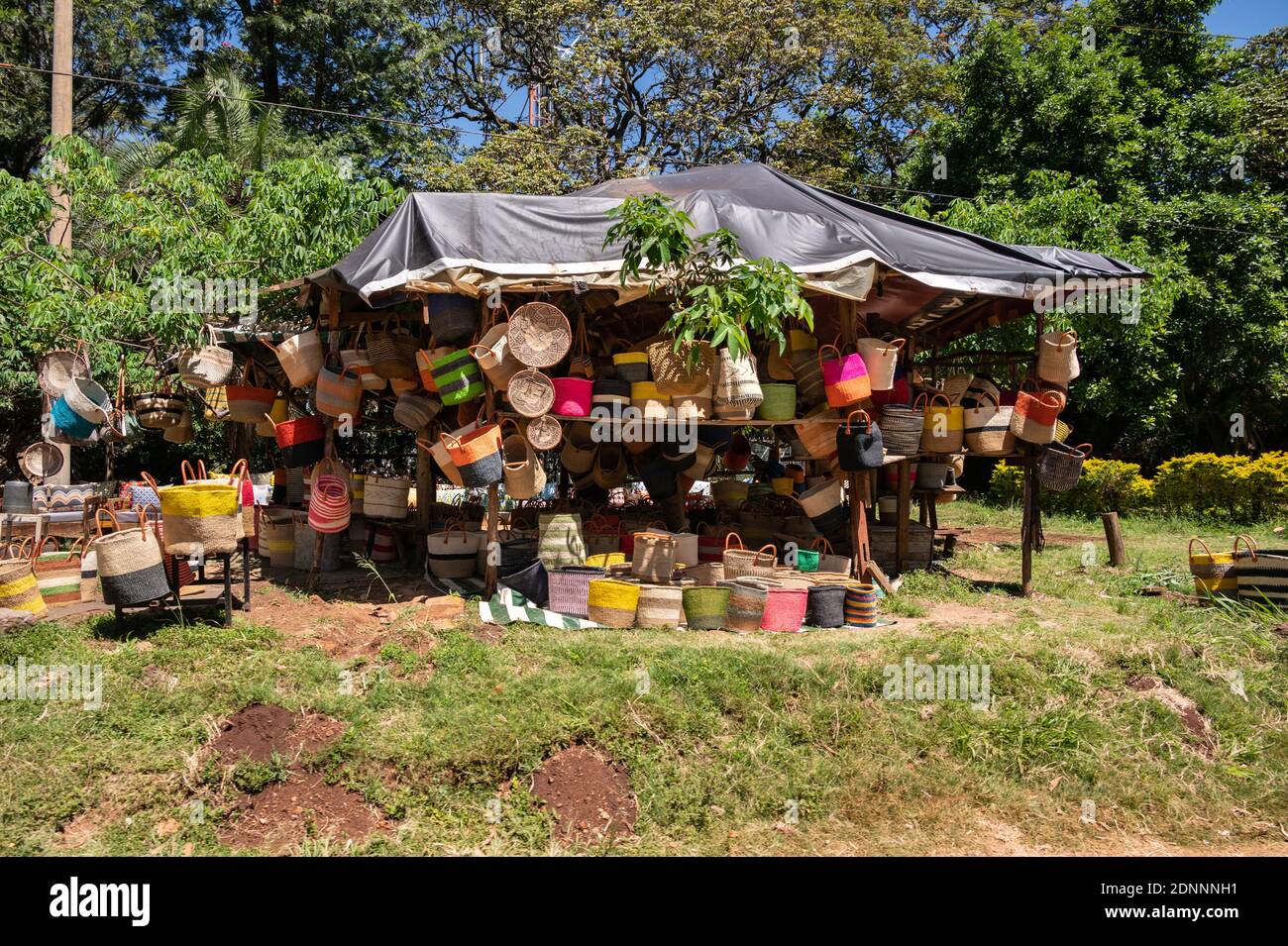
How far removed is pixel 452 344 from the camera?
802 centimetres

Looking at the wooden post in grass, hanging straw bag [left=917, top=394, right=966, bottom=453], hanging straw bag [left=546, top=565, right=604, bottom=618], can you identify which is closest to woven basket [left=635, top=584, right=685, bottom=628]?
hanging straw bag [left=546, top=565, right=604, bottom=618]

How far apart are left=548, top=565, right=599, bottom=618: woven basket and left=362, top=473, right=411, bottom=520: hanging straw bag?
A: 2.74 m

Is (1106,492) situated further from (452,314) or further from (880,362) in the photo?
(452,314)

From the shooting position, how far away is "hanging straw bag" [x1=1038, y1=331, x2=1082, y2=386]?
8008 mm

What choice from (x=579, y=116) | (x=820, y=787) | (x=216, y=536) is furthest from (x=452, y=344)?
(x=579, y=116)

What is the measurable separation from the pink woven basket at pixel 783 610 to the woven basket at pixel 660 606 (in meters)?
0.66

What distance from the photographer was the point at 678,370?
7.70 meters

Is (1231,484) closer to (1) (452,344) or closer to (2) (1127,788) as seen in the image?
(2) (1127,788)

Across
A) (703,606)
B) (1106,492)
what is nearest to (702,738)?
(703,606)

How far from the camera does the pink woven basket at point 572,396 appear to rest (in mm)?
7617

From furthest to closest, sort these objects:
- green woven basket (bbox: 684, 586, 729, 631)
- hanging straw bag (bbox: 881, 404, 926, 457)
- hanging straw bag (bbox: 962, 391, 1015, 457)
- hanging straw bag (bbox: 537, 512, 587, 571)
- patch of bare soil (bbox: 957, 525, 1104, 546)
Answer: patch of bare soil (bbox: 957, 525, 1104, 546) → hanging straw bag (bbox: 962, 391, 1015, 457) → hanging straw bag (bbox: 881, 404, 926, 457) → hanging straw bag (bbox: 537, 512, 587, 571) → green woven basket (bbox: 684, 586, 729, 631)

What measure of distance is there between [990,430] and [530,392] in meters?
4.16

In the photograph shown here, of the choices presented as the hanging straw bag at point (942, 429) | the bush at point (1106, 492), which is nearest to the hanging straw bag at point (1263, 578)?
the hanging straw bag at point (942, 429)

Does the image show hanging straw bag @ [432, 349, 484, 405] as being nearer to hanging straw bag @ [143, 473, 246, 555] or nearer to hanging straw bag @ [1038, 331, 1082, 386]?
hanging straw bag @ [143, 473, 246, 555]
